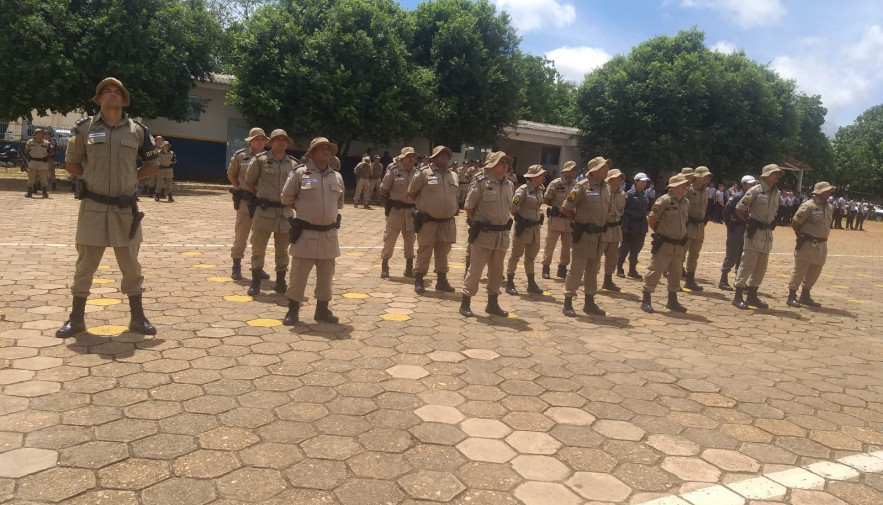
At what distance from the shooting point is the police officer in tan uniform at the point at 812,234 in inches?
365

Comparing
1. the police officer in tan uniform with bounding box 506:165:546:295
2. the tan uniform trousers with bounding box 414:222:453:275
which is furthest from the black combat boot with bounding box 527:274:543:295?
the tan uniform trousers with bounding box 414:222:453:275

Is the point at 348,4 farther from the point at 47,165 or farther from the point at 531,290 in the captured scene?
the point at 531,290

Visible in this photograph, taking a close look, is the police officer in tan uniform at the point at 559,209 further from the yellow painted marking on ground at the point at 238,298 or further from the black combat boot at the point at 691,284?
the yellow painted marking on ground at the point at 238,298

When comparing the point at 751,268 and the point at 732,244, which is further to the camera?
the point at 732,244

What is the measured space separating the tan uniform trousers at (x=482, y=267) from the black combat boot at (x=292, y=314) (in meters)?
1.90

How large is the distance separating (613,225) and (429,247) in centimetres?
290

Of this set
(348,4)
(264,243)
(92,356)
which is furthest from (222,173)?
(92,356)

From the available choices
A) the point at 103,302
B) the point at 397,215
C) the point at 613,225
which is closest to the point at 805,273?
the point at 613,225

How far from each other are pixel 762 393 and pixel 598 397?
4.83 feet

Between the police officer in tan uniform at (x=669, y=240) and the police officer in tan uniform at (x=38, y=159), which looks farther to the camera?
the police officer in tan uniform at (x=38, y=159)

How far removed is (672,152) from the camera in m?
27.9

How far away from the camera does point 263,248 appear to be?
7457 millimetres

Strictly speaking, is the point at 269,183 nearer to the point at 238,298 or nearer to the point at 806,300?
the point at 238,298

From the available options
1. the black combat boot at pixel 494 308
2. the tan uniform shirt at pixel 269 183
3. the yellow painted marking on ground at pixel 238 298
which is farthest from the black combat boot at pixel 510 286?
the yellow painted marking on ground at pixel 238 298
